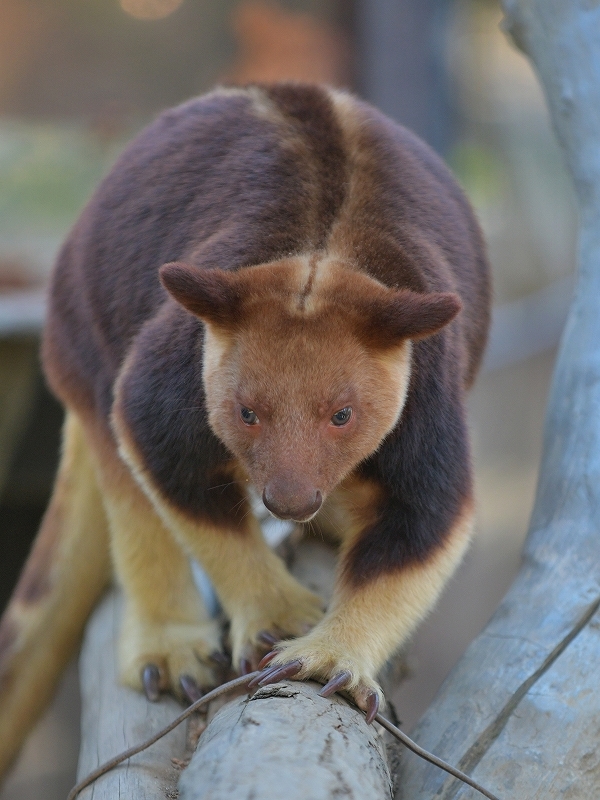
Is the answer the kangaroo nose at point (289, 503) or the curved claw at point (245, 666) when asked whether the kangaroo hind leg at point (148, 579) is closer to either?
the curved claw at point (245, 666)

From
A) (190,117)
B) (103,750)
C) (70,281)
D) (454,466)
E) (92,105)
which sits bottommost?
(92,105)

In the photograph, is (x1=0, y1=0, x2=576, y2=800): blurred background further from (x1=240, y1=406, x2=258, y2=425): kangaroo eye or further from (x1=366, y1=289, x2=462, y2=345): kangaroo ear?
(x1=366, y1=289, x2=462, y2=345): kangaroo ear

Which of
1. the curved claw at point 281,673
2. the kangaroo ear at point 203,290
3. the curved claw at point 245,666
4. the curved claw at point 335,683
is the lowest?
the curved claw at point 245,666

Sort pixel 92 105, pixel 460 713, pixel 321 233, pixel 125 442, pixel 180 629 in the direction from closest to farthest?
1. pixel 460 713
2. pixel 321 233
3. pixel 125 442
4. pixel 180 629
5. pixel 92 105

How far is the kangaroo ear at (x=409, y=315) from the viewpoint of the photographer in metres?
2.23

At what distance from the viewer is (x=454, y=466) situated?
2.61m

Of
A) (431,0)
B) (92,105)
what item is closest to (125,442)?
(92,105)

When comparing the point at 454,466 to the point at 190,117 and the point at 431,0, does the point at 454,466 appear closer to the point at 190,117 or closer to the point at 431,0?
the point at 190,117

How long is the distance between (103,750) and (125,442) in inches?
33.2

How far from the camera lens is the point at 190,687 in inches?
113

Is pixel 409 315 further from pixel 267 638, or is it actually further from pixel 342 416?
pixel 267 638

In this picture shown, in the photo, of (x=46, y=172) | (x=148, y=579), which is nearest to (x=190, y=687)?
(x=148, y=579)

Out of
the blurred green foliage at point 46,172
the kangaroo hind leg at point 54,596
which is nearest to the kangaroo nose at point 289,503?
the kangaroo hind leg at point 54,596

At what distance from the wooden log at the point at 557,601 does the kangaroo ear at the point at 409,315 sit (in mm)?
824
